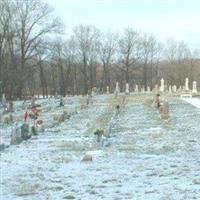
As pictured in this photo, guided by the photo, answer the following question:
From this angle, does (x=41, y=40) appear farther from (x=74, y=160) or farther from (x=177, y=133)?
(x=74, y=160)

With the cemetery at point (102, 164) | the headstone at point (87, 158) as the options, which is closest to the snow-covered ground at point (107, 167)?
the cemetery at point (102, 164)

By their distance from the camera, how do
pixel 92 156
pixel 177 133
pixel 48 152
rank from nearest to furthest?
pixel 92 156 < pixel 48 152 < pixel 177 133

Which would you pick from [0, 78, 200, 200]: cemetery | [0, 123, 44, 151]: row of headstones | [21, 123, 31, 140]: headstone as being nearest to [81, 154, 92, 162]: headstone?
[0, 78, 200, 200]: cemetery

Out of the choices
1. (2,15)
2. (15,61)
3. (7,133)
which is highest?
(2,15)

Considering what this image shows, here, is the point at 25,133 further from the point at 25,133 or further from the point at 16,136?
the point at 16,136

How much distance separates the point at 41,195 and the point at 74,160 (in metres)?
4.39

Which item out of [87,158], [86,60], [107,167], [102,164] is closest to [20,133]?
[87,158]

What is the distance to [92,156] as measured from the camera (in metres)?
15.1

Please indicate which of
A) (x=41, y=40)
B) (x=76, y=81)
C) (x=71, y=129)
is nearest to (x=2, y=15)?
(x=41, y=40)

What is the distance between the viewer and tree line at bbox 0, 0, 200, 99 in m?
71.4

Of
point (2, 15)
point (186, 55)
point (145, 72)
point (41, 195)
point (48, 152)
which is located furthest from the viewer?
point (186, 55)

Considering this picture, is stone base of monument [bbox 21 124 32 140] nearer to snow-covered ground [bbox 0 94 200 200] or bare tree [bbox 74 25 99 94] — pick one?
snow-covered ground [bbox 0 94 200 200]

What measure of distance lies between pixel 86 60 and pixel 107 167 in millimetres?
77664

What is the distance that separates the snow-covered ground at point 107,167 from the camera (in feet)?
34.8
